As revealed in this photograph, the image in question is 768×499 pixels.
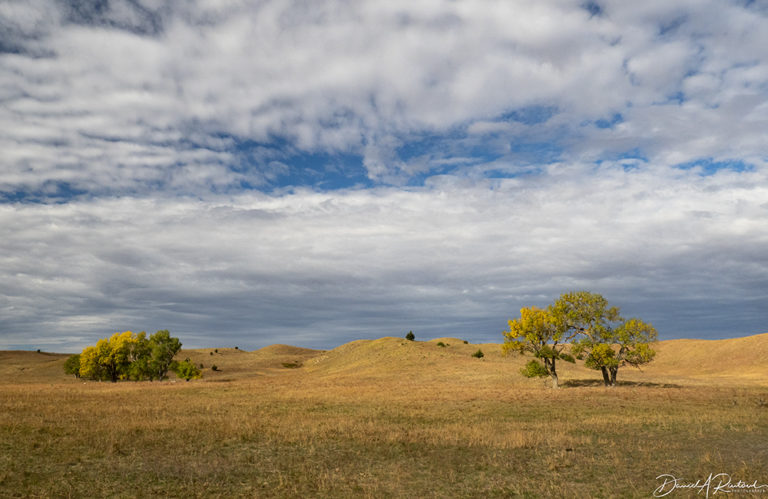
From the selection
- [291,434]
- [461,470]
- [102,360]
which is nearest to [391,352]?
[102,360]

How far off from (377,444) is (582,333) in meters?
36.8

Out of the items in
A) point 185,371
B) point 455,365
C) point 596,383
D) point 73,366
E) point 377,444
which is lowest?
point 377,444

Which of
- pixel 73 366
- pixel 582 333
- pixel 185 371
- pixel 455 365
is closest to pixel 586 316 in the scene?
pixel 582 333

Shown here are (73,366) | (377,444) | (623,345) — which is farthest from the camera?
(73,366)

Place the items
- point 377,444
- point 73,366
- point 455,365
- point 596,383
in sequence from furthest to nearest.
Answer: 1. point 73,366
2. point 455,365
3. point 596,383
4. point 377,444

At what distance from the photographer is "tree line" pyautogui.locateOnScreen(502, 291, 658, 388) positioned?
49.8 m

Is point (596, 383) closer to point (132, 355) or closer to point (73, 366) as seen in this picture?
point (132, 355)

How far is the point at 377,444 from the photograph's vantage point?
2078 centimetres

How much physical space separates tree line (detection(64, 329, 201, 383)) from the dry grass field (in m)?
37.9

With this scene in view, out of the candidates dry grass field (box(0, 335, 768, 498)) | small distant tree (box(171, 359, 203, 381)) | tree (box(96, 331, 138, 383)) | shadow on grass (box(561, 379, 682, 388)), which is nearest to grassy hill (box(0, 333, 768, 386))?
shadow on grass (box(561, 379, 682, 388))

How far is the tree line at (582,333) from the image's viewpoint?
49.8 m

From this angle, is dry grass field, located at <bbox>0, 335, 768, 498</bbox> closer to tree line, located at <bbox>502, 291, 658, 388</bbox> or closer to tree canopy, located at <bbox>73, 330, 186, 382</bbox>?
tree line, located at <bbox>502, 291, 658, 388</bbox>

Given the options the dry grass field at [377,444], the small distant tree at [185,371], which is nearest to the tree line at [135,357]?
the small distant tree at [185,371]

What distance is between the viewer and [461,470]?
16.7m
